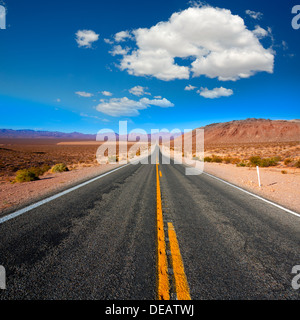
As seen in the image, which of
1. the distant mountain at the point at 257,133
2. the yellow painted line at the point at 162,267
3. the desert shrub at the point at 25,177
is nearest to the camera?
the yellow painted line at the point at 162,267

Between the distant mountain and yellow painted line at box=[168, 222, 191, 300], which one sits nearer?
yellow painted line at box=[168, 222, 191, 300]

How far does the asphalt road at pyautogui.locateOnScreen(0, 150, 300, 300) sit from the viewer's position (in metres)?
2.23

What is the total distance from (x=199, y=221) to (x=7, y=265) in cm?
383

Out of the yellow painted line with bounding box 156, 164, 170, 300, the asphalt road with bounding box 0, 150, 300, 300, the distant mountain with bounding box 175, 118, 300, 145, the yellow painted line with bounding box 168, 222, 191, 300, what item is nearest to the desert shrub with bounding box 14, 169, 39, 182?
the asphalt road with bounding box 0, 150, 300, 300

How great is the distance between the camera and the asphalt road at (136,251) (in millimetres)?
2234

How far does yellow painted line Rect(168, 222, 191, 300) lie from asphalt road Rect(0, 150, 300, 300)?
76mm

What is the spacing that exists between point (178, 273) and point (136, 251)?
2.74ft

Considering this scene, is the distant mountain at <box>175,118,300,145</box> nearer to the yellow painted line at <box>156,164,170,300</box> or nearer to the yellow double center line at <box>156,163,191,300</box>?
the yellow painted line at <box>156,164,170,300</box>

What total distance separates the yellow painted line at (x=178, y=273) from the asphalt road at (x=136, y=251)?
8 centimetres

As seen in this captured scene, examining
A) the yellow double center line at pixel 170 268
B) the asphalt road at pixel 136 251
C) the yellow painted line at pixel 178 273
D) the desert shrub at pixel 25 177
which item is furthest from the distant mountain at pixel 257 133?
the yellow painted line at pixel 178 273

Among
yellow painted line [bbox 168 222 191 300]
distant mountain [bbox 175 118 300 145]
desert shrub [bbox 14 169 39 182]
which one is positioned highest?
distant mountain [bbox 175 118 300 145]

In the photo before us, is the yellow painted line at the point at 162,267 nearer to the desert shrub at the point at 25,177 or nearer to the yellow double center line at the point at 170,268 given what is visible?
the yellow double center line at the point at 170,268

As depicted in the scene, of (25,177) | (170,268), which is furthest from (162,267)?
(25,177)

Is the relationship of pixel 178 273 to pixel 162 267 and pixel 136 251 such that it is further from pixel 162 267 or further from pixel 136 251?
pixel 136 251
